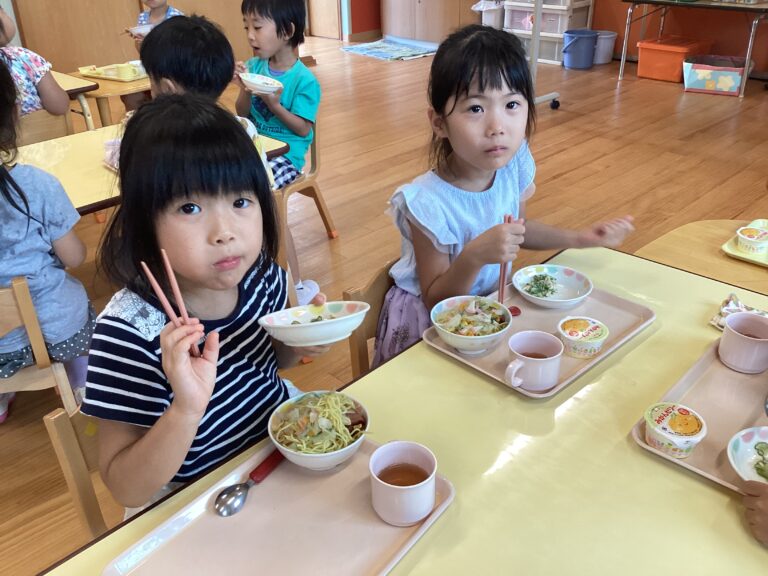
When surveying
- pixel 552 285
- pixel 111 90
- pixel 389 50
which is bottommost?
pixel 389 50

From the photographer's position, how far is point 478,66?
1.28 m

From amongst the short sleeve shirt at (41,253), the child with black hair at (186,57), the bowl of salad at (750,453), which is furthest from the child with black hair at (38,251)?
the bowl of salad at (750,453)

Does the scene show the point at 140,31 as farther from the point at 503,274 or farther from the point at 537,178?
the point at 503,274

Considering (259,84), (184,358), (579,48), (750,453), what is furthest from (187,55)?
(579,48)

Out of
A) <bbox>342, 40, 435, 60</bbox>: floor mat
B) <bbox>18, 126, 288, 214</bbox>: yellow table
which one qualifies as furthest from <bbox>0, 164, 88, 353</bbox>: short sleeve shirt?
<bbox>342, 40, 435, 60</bbox>: floor mat

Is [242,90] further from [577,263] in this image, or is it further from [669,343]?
[669,343]

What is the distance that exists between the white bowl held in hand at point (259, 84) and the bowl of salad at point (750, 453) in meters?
2.09

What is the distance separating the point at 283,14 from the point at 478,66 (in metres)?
1.70

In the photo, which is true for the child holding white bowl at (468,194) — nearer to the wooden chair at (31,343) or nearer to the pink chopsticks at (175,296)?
the pink chopsticks at (175,296)

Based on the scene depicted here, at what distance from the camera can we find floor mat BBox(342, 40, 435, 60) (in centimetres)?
686

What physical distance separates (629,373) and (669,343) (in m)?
0.13

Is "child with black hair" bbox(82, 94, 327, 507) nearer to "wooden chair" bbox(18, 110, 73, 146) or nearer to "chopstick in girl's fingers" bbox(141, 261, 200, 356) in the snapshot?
"chopstick in girl's fingers" bbox(141, 261, 200, 356)

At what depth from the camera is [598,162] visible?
157 inches

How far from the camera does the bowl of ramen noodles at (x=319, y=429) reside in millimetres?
834
